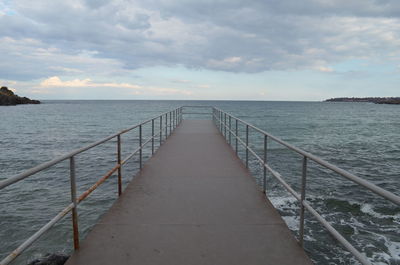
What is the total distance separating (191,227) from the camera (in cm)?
361

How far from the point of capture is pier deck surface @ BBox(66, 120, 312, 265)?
294 centimetres

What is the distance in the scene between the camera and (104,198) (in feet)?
29.5

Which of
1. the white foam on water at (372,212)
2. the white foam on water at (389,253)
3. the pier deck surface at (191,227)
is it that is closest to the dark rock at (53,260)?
the pier deck surface at (191,227)

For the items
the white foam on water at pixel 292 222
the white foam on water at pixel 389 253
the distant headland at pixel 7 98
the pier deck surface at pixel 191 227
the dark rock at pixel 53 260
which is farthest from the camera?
the distant headland at pixel 7 98

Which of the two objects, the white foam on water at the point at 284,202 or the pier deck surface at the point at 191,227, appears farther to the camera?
the white foam on water at the point at 284,202

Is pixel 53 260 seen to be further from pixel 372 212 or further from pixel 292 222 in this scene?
pixel 372 212

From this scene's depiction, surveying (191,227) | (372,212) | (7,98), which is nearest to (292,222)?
(372,212)

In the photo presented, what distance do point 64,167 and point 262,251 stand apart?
11836mm

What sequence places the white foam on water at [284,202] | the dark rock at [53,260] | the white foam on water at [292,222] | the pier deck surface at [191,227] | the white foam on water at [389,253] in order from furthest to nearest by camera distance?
the white foam on water at [284,202] → the white foam on water at [292,222] → the white foam on water at [389,253] → the dark rock at [53,260] → the pier deck surface at [191,227]

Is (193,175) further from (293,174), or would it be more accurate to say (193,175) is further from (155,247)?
(293,174)

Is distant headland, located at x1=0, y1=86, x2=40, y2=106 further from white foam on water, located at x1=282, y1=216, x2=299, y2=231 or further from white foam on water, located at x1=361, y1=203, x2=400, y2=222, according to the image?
white foam on water, located at x1=361, y1=203, x2=400, y2=222

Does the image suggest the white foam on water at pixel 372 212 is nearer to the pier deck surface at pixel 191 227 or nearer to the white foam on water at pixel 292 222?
the white foam on water at pixel 292 222

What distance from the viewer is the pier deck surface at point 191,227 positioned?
2941 millimetres

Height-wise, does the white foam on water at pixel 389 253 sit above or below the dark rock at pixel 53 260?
below
